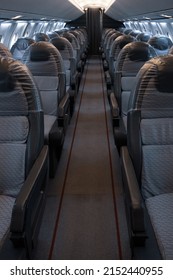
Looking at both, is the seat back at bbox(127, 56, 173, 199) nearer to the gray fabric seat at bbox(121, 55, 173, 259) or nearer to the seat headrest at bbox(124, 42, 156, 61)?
the gray fabric seat at bbox(121, 55, 173, 259)

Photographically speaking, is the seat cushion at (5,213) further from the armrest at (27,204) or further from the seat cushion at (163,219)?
the seat cushion at (163,219)

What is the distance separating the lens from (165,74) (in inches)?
84.9

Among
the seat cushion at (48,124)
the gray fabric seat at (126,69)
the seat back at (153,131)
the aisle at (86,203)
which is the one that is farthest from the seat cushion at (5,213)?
the gray fabric seat at (126,69)

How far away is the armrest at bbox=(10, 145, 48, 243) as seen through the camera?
1613 millimetres

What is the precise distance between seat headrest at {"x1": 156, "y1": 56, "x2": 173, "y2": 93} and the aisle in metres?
1.09

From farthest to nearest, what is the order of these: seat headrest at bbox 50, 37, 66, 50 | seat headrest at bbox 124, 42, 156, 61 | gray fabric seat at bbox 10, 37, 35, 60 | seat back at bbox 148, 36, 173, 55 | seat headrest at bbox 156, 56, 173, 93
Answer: gray fabric seat at bbox 10, 37, 35, 60
seat back at bbox 148, 36, 173, 55
seat headrest at bbox 50, 37, 66, 50
seat headrest at bbox 124, 42, 156, 61
seat headrest at bbox 156, 56, 173, 93

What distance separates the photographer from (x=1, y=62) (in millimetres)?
2174

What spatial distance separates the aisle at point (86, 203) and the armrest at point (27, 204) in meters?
0.43

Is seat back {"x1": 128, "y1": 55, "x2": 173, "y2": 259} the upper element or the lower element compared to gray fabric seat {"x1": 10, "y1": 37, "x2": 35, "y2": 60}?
lower

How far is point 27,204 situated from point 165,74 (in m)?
1.19

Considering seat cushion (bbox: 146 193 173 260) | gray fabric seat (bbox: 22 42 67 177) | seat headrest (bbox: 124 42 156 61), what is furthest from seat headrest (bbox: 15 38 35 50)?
seat cushion (bbox: 146 193 173 260)

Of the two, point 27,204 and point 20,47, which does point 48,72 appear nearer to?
point 27,204

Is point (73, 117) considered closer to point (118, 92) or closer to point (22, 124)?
point (118, 92)

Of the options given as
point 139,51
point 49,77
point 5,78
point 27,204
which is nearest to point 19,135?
point 5,78
